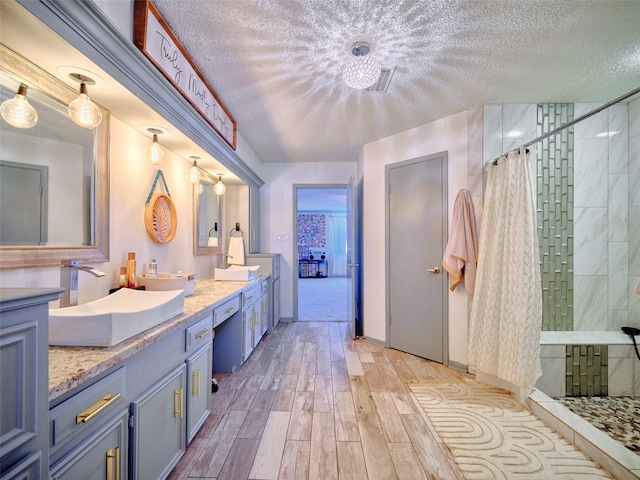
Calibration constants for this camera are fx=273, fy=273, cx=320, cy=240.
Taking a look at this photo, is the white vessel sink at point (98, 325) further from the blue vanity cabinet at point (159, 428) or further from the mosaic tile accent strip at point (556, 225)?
the mosaic tile accent strip at point (556, 225)

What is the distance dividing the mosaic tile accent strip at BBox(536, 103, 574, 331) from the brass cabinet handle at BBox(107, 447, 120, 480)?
10.0 feet

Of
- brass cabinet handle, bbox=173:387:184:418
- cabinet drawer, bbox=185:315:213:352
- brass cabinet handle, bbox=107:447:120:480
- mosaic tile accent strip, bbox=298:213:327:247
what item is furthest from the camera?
mosaic tile accent strip, bbox=298:213:327:247

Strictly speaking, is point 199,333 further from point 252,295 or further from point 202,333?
point 252,295

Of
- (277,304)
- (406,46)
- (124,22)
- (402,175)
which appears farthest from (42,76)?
(277,304)

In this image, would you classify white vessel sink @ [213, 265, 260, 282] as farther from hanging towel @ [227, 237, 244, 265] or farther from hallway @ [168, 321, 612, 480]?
hallway @ [168, 321, 612, 480]

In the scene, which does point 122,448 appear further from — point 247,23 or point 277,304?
point 277,304

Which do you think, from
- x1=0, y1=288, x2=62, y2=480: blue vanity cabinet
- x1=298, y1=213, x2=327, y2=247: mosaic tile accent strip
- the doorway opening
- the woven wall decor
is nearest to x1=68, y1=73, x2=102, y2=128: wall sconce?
the woven wall decor

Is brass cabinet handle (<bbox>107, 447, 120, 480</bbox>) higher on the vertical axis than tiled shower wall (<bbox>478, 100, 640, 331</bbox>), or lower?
lower

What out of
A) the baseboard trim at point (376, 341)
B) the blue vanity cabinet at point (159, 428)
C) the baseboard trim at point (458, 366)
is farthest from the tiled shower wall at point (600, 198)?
the blue vanity cabinet at point (159, 428)

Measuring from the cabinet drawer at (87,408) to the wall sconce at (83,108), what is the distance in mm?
1089

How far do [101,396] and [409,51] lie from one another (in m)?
2.30

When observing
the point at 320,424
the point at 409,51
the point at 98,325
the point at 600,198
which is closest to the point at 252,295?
the point at 320,424

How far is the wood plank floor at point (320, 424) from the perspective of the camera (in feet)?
4.67

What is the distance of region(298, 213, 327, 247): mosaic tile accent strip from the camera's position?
30.8 feet
